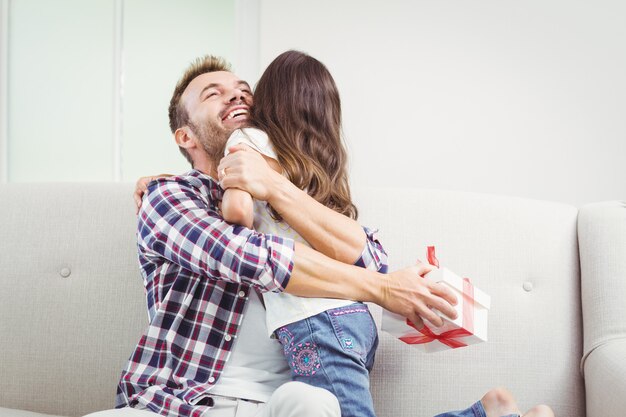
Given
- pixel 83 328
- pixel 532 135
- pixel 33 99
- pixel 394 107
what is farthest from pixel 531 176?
pixel 33 99

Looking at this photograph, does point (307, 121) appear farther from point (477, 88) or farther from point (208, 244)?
point (477, 88)

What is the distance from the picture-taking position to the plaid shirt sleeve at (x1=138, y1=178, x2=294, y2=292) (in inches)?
45.6

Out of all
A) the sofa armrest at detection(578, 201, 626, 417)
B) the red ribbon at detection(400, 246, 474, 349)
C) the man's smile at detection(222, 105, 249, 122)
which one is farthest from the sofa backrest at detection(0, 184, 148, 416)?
the sofa armrest at detection(578, 201, 626, 417)

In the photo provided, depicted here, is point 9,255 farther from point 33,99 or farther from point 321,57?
point 33,99

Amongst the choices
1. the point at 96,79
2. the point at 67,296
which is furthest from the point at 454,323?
the point at 96,79

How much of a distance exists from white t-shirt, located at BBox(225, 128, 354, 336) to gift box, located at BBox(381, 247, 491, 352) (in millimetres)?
136

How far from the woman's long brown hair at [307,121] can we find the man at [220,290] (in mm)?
119

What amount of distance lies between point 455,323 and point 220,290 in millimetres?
449

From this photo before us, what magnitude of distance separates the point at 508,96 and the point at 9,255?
1683 millimetres

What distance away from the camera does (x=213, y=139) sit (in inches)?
60.8

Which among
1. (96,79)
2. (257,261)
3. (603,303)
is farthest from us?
(96,79)

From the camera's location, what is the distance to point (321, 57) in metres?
2.53

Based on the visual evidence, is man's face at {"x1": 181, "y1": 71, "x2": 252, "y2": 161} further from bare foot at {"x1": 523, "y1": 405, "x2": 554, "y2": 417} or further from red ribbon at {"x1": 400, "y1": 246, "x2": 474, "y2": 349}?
bare foot at {"x1": 523, "y1": 405, "x2": 554, "y2": 417}

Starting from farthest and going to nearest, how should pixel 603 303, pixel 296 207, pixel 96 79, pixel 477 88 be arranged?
pixel 96 79 → pixel 477 88 → pixel 603 303 → pixel 296 207
